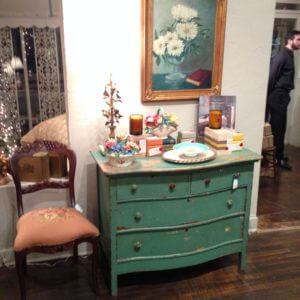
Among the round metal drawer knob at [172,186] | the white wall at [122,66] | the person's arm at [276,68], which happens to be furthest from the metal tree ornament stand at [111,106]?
the person's arm at [276,68]

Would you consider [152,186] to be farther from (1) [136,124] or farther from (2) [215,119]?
(2) [215,119]

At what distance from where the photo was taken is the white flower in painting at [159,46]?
2.36 m

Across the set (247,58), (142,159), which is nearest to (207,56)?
(247,58)

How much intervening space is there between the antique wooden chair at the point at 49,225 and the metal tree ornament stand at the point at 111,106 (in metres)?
0.29

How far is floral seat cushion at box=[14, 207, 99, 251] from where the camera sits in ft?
6.47

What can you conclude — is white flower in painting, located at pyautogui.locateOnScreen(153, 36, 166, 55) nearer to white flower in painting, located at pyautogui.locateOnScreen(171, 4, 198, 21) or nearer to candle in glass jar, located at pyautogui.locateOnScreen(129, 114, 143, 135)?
white flower in painting, located at pyautogui.locateOnScreen(171, 4, 198, 21)

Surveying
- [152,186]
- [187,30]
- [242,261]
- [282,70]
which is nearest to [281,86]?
[282,70]

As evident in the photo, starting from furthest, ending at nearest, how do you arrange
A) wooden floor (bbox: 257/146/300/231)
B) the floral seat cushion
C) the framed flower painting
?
wooden floor (bbox: 257/146/300/231), the framed flower painting, the floral seat cushion

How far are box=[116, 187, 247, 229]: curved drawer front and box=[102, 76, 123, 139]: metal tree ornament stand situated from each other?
487mm

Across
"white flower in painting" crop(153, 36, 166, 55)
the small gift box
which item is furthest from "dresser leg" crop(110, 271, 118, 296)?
"white flower in painting" crop(153, 36, 166, 55)

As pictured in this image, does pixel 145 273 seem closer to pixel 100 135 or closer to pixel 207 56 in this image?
pixel 100 135

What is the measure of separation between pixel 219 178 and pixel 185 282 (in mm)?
712

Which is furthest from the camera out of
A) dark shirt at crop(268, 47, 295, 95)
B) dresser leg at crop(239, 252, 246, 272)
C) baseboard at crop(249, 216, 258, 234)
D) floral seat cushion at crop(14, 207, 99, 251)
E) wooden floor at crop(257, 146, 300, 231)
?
dark shirt at crop(268, 47, 295, 95)

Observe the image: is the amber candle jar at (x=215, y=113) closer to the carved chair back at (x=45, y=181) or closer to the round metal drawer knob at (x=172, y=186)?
the round metal drawer knob at (x=172, y=186)
